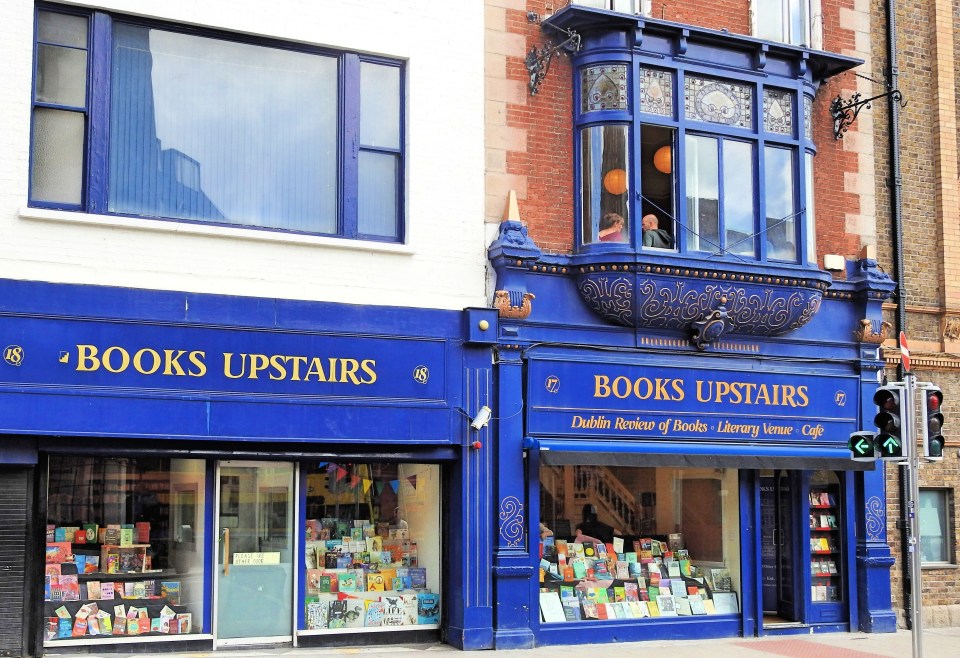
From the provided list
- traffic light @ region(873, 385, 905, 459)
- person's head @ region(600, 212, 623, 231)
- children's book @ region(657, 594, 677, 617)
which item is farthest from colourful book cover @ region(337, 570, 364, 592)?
traffic light @ region(873, 385, 905, 459)

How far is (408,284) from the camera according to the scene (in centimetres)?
1401

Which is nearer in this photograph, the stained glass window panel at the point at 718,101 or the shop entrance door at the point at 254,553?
the shop entrance door at the point at 254,553

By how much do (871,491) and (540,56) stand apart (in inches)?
295

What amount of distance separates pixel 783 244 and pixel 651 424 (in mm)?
3151

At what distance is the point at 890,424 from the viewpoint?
12.1 metres

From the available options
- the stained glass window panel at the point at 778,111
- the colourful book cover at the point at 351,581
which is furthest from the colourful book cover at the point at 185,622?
the stained glass window panel at the point at 778,111

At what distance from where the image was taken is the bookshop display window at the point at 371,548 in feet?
44.7

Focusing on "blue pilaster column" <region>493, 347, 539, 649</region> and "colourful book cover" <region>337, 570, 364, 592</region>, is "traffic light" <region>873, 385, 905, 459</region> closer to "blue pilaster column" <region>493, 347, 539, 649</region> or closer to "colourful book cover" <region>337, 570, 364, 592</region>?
"blue pilaster column" <region>493, 347, 539, 649</region>

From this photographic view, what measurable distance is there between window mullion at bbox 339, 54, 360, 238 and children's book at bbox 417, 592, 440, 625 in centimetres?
434

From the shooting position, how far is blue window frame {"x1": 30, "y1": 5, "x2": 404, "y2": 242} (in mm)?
12547

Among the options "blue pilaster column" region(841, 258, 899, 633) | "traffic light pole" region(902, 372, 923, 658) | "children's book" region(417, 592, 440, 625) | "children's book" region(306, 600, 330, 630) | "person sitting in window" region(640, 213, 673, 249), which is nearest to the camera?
"traffic light pole" region(902, 372, 923, 658)

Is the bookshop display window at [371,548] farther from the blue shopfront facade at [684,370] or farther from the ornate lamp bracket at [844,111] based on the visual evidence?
the ornate lamp bracket at [844,111]

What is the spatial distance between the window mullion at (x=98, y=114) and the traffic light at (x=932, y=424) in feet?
28.9

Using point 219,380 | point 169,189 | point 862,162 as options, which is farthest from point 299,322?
point 862,162
